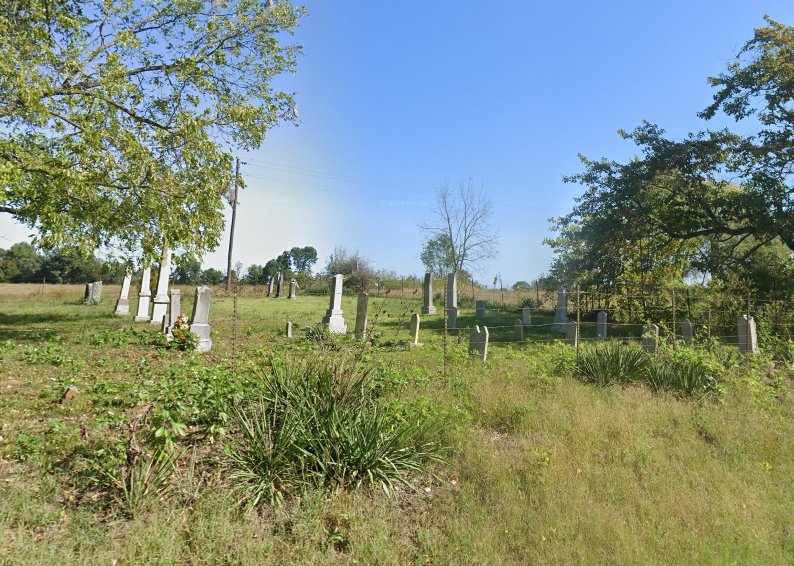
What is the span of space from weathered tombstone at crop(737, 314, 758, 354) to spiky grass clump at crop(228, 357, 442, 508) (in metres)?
10.8

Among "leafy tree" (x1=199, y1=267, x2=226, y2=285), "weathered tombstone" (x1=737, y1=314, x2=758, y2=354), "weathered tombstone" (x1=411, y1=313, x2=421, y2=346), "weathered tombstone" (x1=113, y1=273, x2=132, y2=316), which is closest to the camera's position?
"weathered tombstone" (x1=737, y1=314, x2=758, y2=354)

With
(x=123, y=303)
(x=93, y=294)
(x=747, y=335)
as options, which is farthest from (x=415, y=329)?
(x=93, y=294)

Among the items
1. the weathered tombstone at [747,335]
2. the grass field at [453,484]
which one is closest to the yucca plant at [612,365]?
the grass field at [453,484]

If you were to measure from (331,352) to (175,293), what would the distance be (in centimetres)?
830

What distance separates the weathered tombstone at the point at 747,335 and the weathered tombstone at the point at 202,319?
13.1 m

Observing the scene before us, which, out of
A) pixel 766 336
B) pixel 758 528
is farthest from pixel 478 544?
pixel 766 336

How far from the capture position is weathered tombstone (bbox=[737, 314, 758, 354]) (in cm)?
1198

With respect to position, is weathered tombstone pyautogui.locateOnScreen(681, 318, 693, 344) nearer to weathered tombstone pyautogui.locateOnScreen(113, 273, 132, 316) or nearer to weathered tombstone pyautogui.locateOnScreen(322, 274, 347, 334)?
weathered tombstone pyautogui.locateOnScreen(322, 274, 347, 334)

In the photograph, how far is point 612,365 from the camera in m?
7.91

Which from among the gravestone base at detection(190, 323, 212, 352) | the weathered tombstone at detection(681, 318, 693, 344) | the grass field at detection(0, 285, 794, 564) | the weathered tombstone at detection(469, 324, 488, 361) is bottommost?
the grass field at detection(0, 285, 794, 564)

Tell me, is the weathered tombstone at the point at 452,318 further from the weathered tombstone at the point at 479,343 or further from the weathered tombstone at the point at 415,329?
the weathered tombstone at the point at 479,343

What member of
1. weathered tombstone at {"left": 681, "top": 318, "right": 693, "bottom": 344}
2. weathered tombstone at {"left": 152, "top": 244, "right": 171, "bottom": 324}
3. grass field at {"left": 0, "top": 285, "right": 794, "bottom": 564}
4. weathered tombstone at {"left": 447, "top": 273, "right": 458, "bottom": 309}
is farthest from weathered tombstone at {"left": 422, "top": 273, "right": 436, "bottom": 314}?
grass field at {"left": 0, "top": 285, "right": 794, "bottom": 564}

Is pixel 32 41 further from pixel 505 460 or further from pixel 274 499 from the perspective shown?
pixel 505 460

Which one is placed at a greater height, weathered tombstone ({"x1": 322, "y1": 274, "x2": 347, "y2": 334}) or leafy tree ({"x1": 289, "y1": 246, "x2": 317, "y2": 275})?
leafy tree ({"x1": 289, "y1": 246, "x2": 317, "y2": 275})
